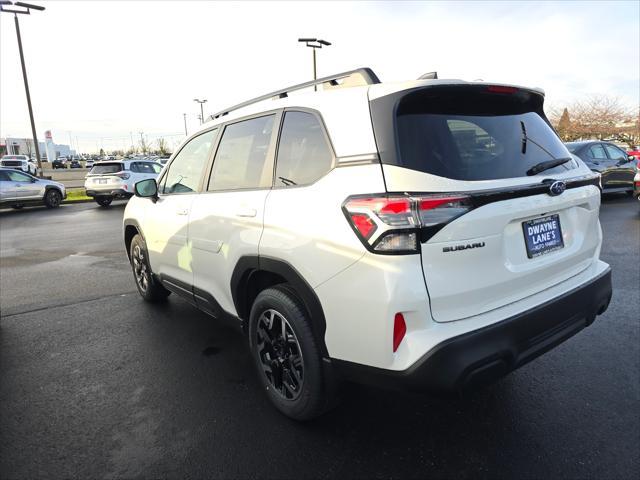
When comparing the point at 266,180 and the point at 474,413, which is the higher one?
the point at 266,180

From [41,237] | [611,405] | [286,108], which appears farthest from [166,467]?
[41,237]

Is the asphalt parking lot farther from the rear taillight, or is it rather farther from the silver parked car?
the silver parked car

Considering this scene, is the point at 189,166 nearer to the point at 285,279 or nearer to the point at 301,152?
the point at 301,152

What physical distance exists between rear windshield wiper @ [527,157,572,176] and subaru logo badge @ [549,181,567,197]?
10 centimetres

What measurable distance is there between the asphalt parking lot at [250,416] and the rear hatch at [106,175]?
43.8ft

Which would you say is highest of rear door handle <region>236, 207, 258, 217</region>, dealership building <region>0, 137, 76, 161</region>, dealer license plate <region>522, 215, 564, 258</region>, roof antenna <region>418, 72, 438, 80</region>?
dealership building <region>0, 137, 76, 161</region>

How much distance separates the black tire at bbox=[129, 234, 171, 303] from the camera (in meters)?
4.66

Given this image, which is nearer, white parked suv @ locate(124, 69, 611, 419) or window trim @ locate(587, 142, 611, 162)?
white parked suv @ locate(124, 69, 611, 419)

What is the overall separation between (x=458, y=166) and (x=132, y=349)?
3.06 metres

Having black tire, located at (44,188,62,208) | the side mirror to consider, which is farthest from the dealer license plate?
black tire, located at (44,188,62,208)

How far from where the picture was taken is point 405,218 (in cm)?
191

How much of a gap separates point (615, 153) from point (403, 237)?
13.3 metres

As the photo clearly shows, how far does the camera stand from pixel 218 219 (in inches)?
120

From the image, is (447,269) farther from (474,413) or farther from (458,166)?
(474,413)
